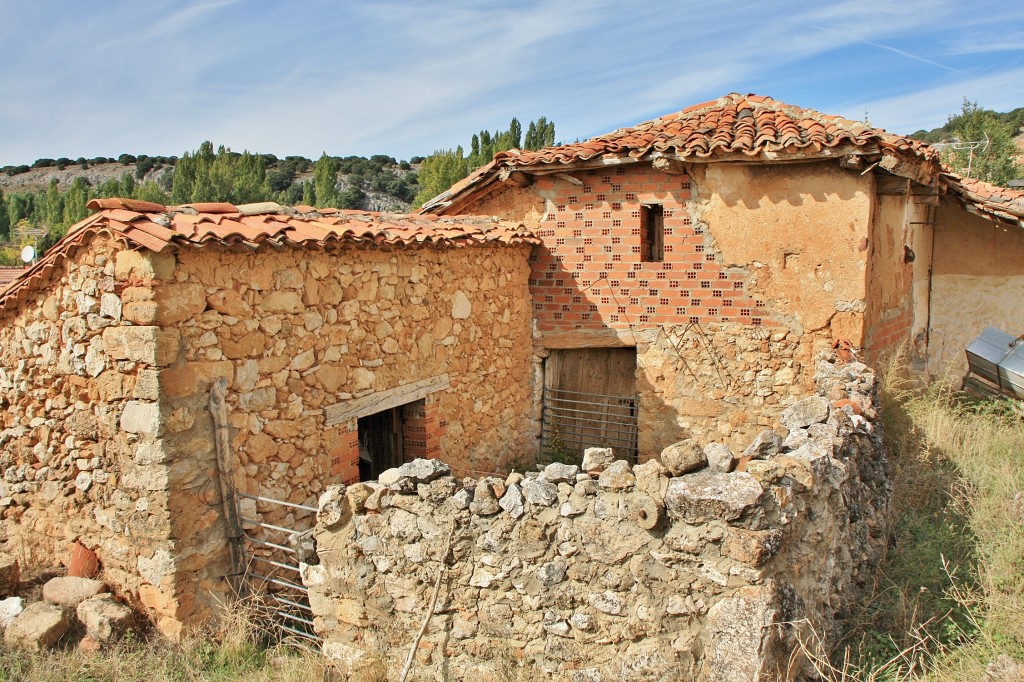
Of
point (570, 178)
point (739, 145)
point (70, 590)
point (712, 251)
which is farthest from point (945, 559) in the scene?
point (70, 590)

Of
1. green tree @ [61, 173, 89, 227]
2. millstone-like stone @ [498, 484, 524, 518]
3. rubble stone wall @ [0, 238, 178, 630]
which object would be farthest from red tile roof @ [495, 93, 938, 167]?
green tree @ [61, 173, 89, 227]

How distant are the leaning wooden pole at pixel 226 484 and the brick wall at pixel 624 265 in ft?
13.9

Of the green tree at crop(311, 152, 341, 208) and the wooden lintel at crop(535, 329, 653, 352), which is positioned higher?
the green tree at crop(311, 152, 341, 208)

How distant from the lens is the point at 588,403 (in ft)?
27.4

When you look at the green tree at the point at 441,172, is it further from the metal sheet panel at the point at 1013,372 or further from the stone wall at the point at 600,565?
the stone wall at the point at 600,565

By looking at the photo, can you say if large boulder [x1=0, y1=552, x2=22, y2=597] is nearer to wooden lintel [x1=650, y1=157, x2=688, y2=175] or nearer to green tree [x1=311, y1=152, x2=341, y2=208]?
wooden lintel [x1=650, y1=157, x2=688, y2=175]

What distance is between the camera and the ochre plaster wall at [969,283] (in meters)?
9.80

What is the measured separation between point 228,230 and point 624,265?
441 centimetres

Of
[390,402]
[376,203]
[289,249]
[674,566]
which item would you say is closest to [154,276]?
[289,249]

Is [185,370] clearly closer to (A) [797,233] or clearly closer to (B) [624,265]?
(B) [624,265]

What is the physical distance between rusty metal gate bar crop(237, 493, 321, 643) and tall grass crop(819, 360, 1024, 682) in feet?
10.7

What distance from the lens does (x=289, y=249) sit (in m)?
5.14

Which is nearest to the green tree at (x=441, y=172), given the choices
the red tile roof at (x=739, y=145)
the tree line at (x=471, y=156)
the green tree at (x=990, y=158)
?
the tree line at (x=471, y=156)

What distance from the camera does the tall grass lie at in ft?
12.7
